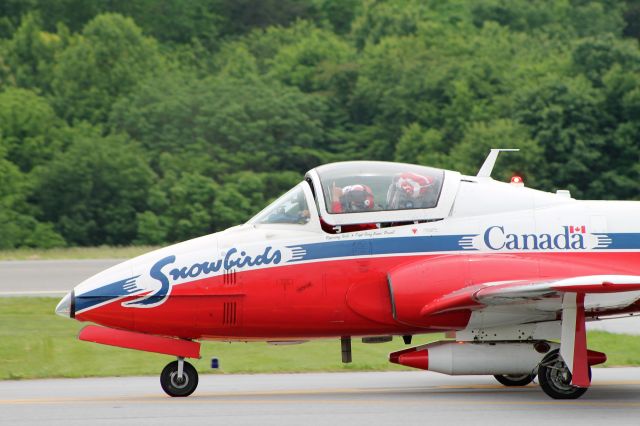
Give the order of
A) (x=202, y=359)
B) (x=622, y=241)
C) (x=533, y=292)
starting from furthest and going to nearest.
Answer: (x=202, y=359)
(x=622, y=241)
(x=533, y=292)

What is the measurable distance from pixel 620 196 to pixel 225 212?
15.5 metres

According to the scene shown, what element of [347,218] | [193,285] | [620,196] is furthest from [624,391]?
[620,196]

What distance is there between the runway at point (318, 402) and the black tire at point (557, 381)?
126 millimetres

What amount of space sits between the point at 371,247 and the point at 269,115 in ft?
135

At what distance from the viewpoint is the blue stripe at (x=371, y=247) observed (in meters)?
13.2

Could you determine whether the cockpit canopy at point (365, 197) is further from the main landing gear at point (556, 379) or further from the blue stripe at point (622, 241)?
the main landing gear at point (556, 379)

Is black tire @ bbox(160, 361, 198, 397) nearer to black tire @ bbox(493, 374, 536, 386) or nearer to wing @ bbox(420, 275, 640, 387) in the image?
wing @ bbox(420, 275, 640, 387)

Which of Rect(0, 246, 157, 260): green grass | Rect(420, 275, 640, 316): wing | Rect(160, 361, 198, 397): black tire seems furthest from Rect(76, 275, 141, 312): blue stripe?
Rect(0, 246, 157, 260): green grass

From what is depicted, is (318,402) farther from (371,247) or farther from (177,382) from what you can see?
(371,247)

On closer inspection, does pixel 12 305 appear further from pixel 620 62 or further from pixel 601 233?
pixel 620 62

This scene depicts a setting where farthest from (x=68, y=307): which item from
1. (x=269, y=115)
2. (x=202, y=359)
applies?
(x=269, y=115)

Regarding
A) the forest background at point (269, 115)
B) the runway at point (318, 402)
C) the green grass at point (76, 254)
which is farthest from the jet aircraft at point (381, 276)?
the forest background at point (269, 115)

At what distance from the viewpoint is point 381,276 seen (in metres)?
13.2

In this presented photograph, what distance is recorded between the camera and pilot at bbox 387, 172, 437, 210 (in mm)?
13367
